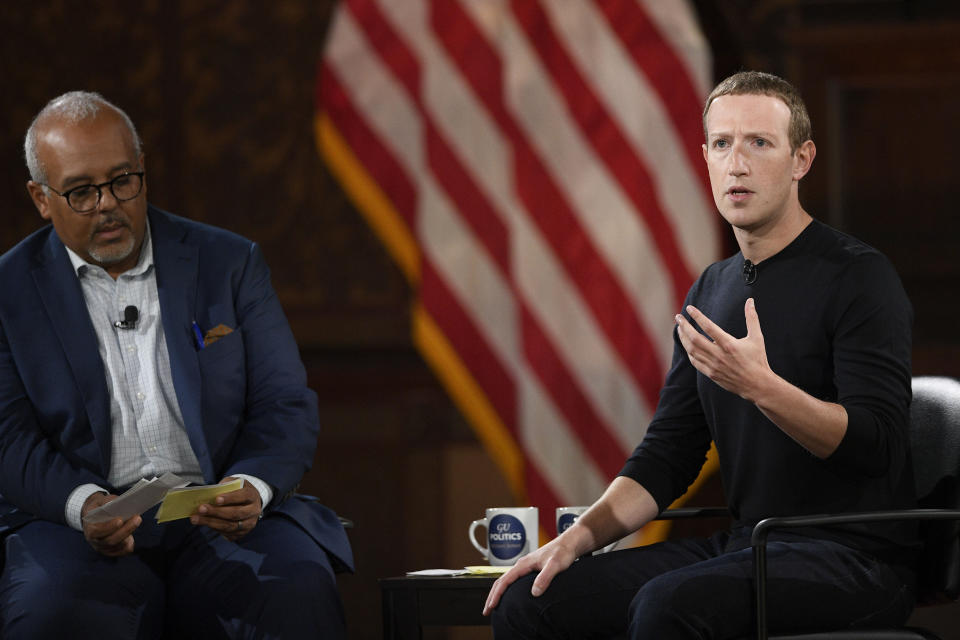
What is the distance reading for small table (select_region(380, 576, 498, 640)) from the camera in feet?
7.62

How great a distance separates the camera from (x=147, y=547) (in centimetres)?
242

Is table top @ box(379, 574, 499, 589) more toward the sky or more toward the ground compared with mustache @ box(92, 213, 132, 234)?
more toward the ground

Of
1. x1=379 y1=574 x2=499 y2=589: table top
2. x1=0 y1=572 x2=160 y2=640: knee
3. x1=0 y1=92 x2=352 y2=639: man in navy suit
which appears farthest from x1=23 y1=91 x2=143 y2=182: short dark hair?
x1=379 y1=574 x2=499 y2=589: table top

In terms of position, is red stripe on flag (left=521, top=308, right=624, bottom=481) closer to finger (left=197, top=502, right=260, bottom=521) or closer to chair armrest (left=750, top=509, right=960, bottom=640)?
finger (left=197, top=502, right=260, bottom=521)

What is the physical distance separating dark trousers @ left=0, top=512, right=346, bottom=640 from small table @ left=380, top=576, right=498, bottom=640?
0.11 m

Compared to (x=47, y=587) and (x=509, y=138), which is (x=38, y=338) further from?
(x=509, y=138)

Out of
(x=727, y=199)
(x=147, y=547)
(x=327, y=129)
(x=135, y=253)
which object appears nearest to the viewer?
(x=727, y=199)

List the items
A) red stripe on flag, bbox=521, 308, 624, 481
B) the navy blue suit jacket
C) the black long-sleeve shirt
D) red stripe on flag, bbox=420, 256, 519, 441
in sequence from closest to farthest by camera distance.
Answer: the black long-sleeve shirt → the navy blue suit jacket → red stripe on flag, bbox=521, 308, 624, 481 → red stripe on flag, bbox=420, 256, 519, 441

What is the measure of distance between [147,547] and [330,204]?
5.90 feet

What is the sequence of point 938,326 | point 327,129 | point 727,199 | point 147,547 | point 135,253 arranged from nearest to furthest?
point 727,199, point 147,547, point 135,253, point 938,326, point 327,129

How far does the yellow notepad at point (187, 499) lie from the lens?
2.12m

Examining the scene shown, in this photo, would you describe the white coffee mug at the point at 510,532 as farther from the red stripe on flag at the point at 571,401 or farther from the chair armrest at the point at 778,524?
the red stripe on flag at the point at 571,401

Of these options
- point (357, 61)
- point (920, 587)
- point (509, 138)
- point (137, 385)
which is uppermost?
point (357, 61)

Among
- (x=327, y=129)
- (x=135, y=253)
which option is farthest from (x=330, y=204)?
(x=135, y=253)
